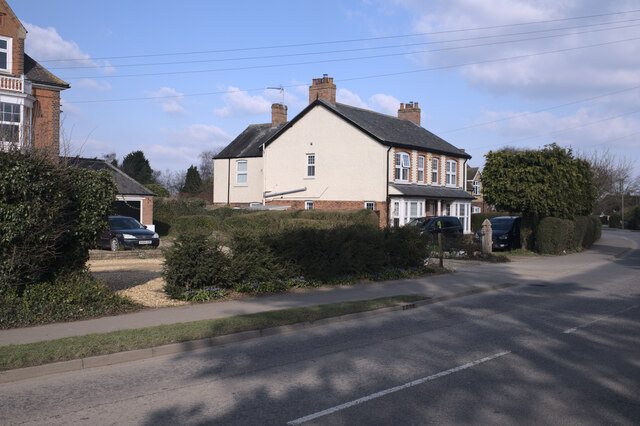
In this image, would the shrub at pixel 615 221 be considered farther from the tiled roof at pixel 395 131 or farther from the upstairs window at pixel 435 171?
the upstairs window at pixel 435 171

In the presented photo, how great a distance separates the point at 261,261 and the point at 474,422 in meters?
8.84

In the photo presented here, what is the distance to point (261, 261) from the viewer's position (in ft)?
44.7

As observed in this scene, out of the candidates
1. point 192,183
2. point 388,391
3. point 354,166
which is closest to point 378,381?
point 388,391

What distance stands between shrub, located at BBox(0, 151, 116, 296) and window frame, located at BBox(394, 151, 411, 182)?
26.2m

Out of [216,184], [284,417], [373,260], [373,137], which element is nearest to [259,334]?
[284,417]

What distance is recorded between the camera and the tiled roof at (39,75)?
27.0 metres

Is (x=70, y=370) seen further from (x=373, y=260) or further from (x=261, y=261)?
(x=373, y=260)

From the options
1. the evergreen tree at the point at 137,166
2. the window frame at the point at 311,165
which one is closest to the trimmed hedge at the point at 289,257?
the window frame at the point at 311,165

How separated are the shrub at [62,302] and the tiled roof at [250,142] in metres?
32.3

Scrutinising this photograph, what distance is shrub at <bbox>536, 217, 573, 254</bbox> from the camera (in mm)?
26844

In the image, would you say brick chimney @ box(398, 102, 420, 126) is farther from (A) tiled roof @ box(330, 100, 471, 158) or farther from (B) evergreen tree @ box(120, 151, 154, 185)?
(B) evergreen tree @ box(120, 151, 154, 185)

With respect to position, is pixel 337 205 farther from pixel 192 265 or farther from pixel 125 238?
pixel 192 265

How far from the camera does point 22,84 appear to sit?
25.4m

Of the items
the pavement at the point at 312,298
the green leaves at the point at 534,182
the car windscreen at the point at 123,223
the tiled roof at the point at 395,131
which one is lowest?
the pavement at the point at 312,298
